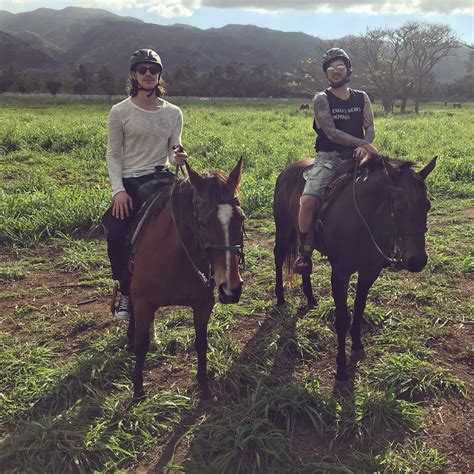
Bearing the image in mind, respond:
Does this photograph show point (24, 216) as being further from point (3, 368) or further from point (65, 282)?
point (3, 368)

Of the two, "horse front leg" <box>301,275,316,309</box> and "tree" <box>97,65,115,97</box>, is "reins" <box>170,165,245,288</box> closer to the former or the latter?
"horse front leg" <box>301,275,316,309</box>

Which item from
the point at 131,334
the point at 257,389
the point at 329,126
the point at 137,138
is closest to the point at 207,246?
the point at 137,138

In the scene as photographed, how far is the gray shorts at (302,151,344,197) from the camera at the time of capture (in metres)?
4.55

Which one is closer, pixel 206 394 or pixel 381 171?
pixel 206 394

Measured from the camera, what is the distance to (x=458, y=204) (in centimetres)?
975

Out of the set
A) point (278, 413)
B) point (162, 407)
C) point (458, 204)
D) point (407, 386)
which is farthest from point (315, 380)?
point (458, 204)

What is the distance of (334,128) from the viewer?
4.42 metres

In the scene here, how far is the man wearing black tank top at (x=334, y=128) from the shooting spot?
4.41 metres

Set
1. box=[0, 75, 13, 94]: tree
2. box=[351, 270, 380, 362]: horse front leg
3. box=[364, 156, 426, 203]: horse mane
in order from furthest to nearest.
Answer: box=[0, 75, 13, 94]: tree < box=[351, 270, 380, 362]: horse front leg < box=[364, 156, 426, 203]: horse mane

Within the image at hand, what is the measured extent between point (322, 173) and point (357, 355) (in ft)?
6.56

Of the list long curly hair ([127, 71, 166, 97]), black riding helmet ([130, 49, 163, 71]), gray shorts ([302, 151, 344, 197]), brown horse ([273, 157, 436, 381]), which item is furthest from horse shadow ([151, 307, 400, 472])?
black riding helmet ([130, 49, 163, 71])

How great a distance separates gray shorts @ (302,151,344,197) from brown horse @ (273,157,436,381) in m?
0.23

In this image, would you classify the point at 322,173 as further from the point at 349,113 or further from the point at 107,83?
the point at 107,83

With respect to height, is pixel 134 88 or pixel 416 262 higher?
pixel 134 88
